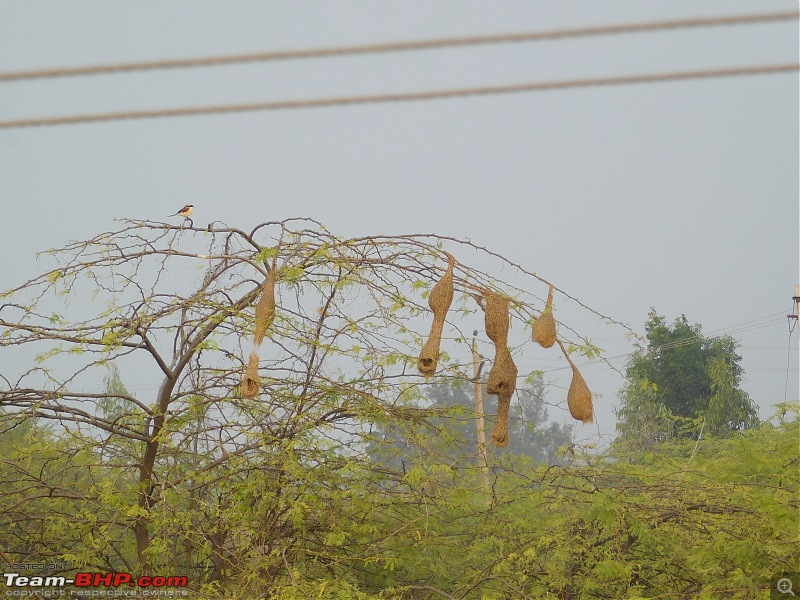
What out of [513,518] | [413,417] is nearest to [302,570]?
[413,417]

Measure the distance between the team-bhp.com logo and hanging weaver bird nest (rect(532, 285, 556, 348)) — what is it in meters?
2.74

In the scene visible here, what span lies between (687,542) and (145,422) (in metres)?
3.72

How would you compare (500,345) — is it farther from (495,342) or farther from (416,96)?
(416,96)

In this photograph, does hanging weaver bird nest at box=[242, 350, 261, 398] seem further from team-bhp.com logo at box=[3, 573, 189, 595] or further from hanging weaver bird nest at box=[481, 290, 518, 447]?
team-bhp.com logo at box=[3, 573, 189, 595]

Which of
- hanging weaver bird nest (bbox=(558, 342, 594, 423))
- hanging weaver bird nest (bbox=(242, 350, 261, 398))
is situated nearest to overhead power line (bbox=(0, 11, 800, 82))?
hanging weaver bird nest (bbox=(242, 350, 261, 398))

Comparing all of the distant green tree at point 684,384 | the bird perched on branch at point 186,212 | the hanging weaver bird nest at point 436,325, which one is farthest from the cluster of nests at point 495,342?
the distant green tree at point 684,384

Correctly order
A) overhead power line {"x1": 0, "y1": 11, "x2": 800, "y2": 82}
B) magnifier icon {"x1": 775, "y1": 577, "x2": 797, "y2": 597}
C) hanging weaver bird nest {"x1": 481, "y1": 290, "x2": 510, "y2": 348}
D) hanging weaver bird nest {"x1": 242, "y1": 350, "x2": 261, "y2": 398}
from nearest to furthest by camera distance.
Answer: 1. overhead power line {"x1": 0, "y1": 11, "x2": 800, "y2": 82}
2. hanging weaver bird nest {"x1": 242, "y1": 350, "x2": 261, "y2": 398}
3. hanging weaver bird nest {"x1": 481, "y1": 290, "x2": 510, "y2": 348}
4. magnifier icon {"x1": 775, "y1": 577, "x2": 797, "y2": 597}

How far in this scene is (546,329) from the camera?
14.7ft

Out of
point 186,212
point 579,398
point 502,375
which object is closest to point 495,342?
point 502,375

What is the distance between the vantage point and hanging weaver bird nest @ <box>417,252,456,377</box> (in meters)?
4.26

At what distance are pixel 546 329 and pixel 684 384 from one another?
77.9ft

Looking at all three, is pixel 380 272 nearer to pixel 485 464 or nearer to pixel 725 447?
pixel 485 464

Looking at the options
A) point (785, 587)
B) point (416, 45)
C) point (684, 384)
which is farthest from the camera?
point (684, 384)

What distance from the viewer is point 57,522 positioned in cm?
577
